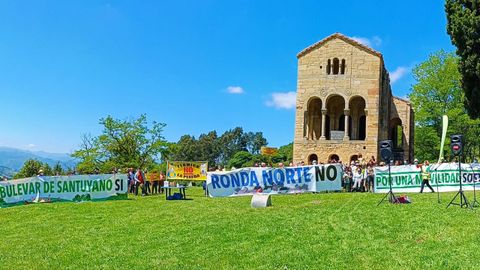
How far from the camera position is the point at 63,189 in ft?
86.0

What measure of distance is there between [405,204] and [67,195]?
17373 mm

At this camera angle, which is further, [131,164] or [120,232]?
[131,164]

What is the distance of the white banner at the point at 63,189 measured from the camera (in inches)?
989

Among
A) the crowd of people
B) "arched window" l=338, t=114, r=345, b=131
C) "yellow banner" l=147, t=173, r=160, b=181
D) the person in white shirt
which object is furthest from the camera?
"arched window" l=338, t=114, r=345, b=131

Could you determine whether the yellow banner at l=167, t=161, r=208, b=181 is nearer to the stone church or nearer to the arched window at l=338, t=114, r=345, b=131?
the stone church

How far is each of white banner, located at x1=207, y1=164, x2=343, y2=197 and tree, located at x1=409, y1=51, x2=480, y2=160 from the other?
1391 inches

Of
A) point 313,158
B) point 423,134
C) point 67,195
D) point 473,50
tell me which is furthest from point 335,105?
point 67,195

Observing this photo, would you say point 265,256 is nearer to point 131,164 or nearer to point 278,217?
point 278,217

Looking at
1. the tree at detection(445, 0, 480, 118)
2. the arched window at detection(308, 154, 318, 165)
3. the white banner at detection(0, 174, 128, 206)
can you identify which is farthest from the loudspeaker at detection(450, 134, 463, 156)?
the arched window at detection(308, 154, 318, 165)

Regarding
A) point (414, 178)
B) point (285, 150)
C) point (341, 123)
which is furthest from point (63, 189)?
point (285, 150)

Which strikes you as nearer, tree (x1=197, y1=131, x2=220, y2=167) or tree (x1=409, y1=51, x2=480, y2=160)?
Result: tree (x1=409, y1=51, x2=480, y2=160)

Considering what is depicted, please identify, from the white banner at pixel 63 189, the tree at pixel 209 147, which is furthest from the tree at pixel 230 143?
the white banner at pixel 63 189

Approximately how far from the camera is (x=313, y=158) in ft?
155

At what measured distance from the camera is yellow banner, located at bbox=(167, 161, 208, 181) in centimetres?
2900
